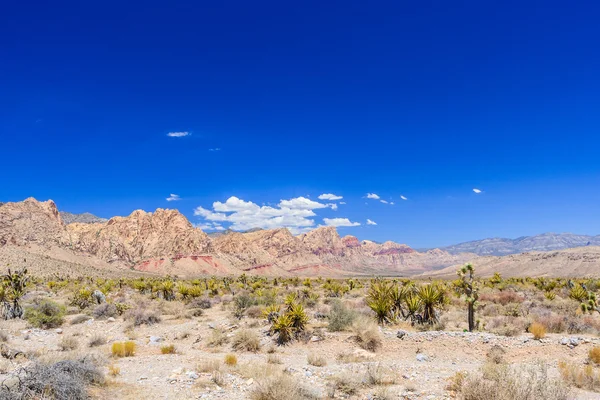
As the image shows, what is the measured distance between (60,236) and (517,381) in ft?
446

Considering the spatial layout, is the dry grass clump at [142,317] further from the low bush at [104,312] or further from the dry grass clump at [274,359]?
the dry grass clump at [274,359]

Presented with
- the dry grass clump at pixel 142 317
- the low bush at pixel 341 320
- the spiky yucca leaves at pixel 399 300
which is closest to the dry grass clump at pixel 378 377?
the low bush at pixel 341 320

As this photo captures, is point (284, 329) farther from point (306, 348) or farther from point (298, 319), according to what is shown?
point (306, 348)

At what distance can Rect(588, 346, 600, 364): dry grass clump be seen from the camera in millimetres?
10016

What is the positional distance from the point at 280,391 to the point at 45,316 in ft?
53.6

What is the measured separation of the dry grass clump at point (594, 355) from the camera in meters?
10.0

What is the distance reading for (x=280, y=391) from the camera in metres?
7.45

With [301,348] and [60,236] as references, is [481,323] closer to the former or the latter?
[301,348]

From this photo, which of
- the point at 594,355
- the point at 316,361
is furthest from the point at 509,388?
the point at 316,361

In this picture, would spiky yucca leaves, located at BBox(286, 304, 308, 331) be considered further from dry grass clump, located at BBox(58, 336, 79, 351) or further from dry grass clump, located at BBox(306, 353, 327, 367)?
dry grass clump, located at BBox(58, 336, 79, 351)

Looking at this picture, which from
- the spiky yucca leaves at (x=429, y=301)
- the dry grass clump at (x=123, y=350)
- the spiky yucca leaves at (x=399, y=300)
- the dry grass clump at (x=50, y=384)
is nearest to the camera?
the dry grass clump at (x=50, y=384)

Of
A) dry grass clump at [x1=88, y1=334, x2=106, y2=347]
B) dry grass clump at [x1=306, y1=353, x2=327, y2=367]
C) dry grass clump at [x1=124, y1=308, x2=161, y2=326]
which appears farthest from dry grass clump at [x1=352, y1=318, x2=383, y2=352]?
dry grass clump at [x1=124, y1=308, x2=161, y2=326]

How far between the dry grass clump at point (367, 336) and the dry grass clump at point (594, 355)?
5.88 m

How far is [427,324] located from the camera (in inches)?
599
